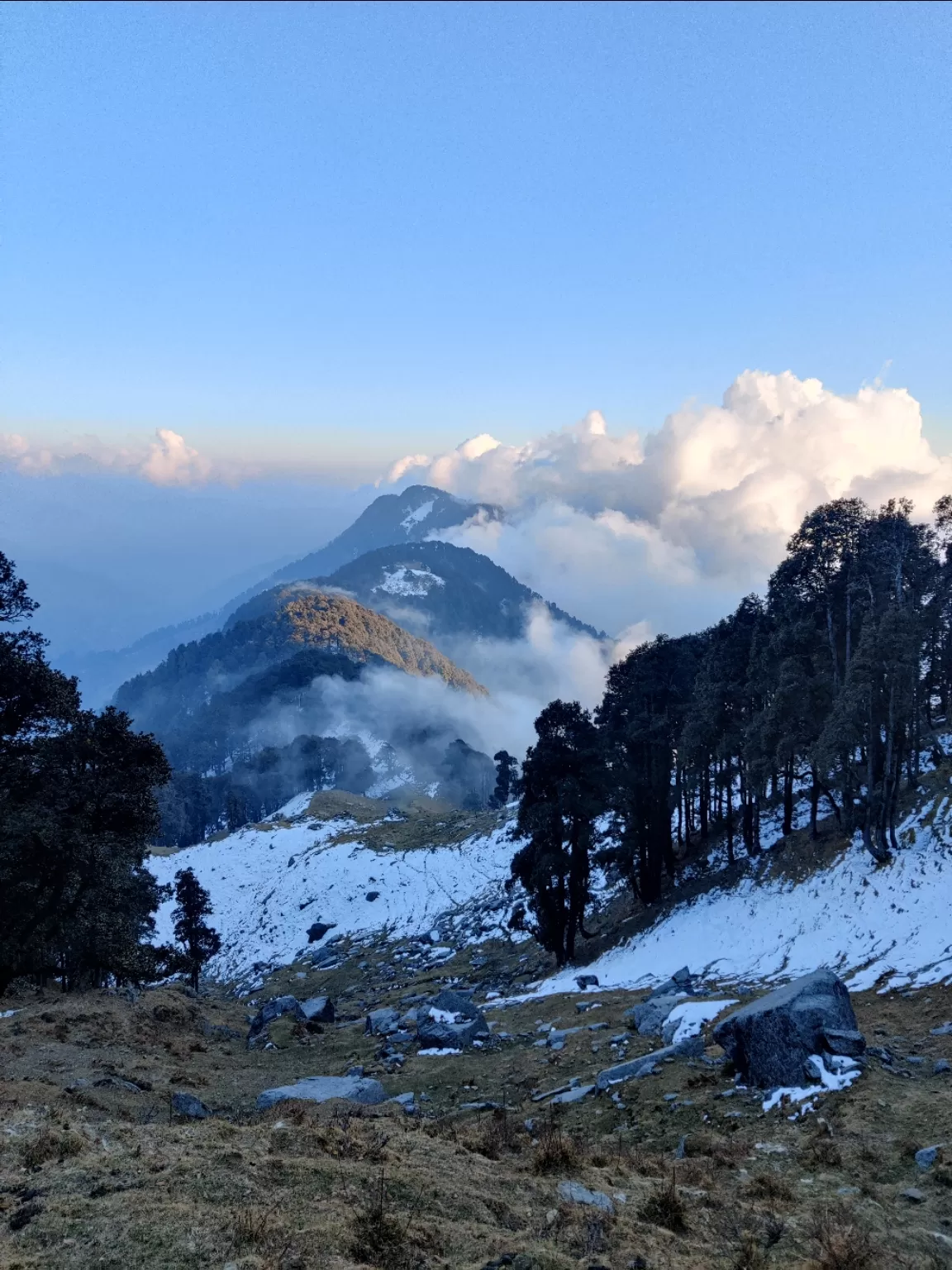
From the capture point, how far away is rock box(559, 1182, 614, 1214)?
29.3ft

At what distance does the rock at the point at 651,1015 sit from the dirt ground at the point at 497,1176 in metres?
2.06

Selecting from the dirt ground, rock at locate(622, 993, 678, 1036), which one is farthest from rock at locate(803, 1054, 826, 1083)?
rock at locate(622, 993, 678, 1036)

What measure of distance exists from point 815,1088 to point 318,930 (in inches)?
2157

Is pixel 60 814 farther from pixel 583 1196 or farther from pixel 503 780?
pixel 503 780

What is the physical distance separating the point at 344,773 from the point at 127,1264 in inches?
7519

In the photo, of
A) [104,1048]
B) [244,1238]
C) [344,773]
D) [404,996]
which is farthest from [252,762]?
[244,1238]

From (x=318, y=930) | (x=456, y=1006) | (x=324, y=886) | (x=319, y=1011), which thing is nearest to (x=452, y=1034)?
(x=456, y=1006)

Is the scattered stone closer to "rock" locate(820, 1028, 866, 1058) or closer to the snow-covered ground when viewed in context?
"rock" locate(820, 1028, 866, 1058)

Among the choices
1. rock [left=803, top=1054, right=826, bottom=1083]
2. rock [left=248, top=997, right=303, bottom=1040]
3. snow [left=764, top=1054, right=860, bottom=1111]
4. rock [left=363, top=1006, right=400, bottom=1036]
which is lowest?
rock [left=248, top=997, right=303, bottom=1040]

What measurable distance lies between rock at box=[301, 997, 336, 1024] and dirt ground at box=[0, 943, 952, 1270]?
14.5m

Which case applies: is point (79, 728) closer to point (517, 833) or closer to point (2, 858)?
point (2, 858)

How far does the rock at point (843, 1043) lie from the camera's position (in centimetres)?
1380

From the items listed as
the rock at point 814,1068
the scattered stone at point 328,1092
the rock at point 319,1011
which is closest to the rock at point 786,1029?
the rock at point 814,1068

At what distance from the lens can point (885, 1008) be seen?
19.2 meters
